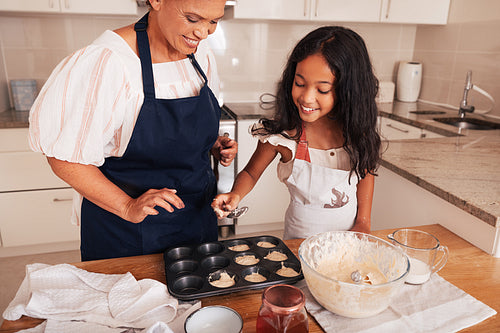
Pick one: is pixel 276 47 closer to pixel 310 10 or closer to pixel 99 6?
pixel 310 10

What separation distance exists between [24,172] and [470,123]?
2.81m

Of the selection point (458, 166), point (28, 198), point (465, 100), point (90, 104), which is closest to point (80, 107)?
point (90, 104)

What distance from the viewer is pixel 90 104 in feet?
3.02

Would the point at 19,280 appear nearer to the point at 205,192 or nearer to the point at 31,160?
the point at 31,160

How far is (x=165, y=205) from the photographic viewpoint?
0.88 meters

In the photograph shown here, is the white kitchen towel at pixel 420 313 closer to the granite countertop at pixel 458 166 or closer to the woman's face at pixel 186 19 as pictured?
the granite countertop at pixel 458 166

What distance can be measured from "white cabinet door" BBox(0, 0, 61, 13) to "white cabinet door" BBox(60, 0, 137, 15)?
0.17 feet

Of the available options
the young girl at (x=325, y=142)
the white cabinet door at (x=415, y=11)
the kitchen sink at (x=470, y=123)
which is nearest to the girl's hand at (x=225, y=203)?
the young girl at (x=325, y=142)

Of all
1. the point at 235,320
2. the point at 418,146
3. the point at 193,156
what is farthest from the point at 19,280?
the point at 418,146

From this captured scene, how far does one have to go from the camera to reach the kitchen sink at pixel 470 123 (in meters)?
2.43

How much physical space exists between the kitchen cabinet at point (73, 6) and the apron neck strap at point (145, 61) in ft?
4.80

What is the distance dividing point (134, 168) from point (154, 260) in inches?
11.3

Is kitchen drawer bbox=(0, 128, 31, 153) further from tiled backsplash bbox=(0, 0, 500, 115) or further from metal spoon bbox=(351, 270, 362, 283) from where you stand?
metal spoon bbox=(351, 270, 362, 283)

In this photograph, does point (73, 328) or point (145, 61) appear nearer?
point (73, 328)
